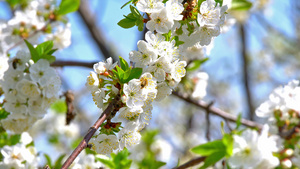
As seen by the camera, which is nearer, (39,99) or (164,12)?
(164,12)

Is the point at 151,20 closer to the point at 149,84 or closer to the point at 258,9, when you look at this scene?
the point at 149,84

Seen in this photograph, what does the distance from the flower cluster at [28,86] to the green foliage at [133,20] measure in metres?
0.55

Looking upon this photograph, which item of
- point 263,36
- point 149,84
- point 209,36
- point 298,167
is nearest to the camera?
point 149,84

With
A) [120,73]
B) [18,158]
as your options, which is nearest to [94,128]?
[120,73]

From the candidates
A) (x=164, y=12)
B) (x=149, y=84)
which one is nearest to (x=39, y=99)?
(x=149, y=84)

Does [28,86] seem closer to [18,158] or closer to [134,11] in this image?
[18,158]

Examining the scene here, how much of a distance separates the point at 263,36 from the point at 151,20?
7985 mm

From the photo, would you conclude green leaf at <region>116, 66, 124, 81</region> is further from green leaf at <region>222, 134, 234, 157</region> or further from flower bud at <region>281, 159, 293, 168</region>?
flower bud at <region>281, 159, 293, 168</region>

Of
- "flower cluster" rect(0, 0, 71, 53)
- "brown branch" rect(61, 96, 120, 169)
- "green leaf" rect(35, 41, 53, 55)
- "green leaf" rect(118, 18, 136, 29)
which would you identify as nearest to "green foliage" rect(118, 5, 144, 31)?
"green leaf" rect(118, 18, 136, 29)

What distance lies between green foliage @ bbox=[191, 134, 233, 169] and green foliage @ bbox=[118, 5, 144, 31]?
595 mm

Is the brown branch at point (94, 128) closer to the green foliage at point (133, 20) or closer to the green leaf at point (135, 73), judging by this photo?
the green leaf at point (135, 73)

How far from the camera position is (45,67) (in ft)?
5.95

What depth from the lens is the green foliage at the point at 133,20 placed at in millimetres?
1479

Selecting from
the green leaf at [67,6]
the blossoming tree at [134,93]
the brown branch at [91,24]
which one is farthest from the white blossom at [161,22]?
the brown branch at [91,24]
